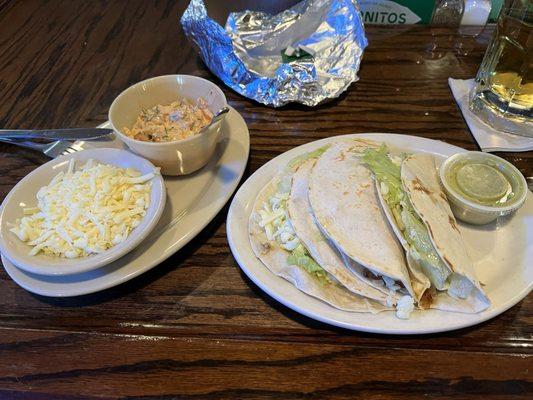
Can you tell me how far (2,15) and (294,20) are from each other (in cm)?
169

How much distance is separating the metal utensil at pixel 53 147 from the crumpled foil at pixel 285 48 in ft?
2.17

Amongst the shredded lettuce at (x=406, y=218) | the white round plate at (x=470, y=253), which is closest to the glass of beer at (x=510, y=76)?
the white round plate at (x=470, y=253)

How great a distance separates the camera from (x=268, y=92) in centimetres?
161

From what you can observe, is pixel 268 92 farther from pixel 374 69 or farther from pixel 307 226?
pixel 307 226

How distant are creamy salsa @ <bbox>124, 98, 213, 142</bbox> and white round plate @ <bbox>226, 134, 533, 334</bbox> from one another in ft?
0.82

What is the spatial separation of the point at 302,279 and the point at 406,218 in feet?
0.98

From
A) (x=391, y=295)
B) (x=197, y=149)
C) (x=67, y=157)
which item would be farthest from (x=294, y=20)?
(x=391, y=295)

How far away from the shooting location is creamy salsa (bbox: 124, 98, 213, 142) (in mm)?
1263

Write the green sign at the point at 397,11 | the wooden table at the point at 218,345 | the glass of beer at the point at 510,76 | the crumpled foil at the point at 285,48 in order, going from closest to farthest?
the wooden table at the point at 218,345 → the glass of beer at the point at 510,76 → the crumpled foil at the point at 285,48 → the green sign at the point at 397,11

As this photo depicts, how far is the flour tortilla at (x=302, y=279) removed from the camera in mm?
961

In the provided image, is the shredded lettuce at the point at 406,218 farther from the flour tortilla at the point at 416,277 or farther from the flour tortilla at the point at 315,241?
the flour tortilla at the point at 315,241

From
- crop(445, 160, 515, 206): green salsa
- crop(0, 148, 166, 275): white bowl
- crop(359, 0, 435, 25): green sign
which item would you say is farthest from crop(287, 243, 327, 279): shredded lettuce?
crop(359, 0, 435, 25): green sign

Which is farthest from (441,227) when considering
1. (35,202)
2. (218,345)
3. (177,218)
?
(35,202)

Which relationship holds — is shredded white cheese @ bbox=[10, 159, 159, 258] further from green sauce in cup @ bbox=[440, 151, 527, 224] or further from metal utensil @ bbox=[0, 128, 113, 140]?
green sauce in cup @ bbox=[440, 151, 527, 224]
